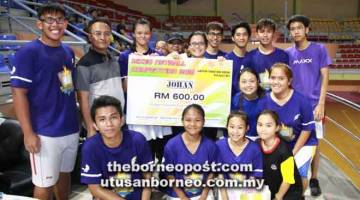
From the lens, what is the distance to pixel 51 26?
6.99ft

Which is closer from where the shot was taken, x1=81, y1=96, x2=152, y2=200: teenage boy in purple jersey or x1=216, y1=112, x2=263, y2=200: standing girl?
x1=81, y1=96, x2=152, y2=200: teenage boy in purple jersey

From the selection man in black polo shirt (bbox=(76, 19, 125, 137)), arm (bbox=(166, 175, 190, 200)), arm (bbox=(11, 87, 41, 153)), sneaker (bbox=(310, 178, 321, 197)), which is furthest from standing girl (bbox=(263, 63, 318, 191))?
arm (bbox=(11, 87, 41, 153))

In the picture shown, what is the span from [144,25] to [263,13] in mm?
15846

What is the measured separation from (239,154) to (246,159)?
0.06 metres

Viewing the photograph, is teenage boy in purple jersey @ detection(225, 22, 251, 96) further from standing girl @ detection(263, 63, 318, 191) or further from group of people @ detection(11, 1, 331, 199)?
standing girl @ detection(263, 63, 318, 191)

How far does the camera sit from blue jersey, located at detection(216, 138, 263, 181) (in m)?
2.36

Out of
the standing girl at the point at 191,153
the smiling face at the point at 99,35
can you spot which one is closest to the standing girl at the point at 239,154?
the standing girl at the point at 191,153

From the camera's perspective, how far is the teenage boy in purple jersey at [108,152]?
81.7 inches

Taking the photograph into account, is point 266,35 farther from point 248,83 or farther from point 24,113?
point 24,113

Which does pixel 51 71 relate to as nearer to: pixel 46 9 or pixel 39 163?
pixel 46 9

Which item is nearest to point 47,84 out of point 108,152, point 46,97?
point 46,97

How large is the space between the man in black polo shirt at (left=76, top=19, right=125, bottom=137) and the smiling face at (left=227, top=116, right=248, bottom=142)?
34.1 inches

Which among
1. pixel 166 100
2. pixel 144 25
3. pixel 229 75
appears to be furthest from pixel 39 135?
pixel 229 75

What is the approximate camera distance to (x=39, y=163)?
85.3 inches
